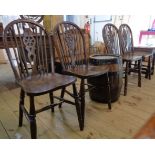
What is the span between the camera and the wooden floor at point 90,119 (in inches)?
64.6

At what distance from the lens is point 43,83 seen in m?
1.48

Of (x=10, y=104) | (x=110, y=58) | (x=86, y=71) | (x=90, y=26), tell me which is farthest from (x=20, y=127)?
(x=90, y=26)

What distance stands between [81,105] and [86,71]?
34cm

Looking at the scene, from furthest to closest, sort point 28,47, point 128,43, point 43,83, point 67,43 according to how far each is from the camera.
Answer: point 128,43
point 67,43
point 28,47
point 43,83

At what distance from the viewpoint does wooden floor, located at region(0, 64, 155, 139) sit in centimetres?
164

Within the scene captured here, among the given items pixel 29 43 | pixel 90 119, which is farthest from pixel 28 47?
pixel 90 119

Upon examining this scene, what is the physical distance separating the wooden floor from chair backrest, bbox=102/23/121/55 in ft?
2.20

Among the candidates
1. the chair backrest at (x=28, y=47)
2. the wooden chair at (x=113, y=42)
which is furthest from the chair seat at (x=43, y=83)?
the wooden chair at (x=113, y=42)

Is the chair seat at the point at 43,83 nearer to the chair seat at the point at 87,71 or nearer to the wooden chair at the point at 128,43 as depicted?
the chair seat at the point at 87,71

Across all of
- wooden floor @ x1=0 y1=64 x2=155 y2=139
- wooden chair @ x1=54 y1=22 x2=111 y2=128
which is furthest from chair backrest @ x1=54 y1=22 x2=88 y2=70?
wooden floor @ x1=0 y1=64 x2=155 y2=139

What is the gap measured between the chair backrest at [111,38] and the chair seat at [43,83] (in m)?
1.15

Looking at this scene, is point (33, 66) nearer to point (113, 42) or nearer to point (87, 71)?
point (87, 71)

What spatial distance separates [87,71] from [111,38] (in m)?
1.03
